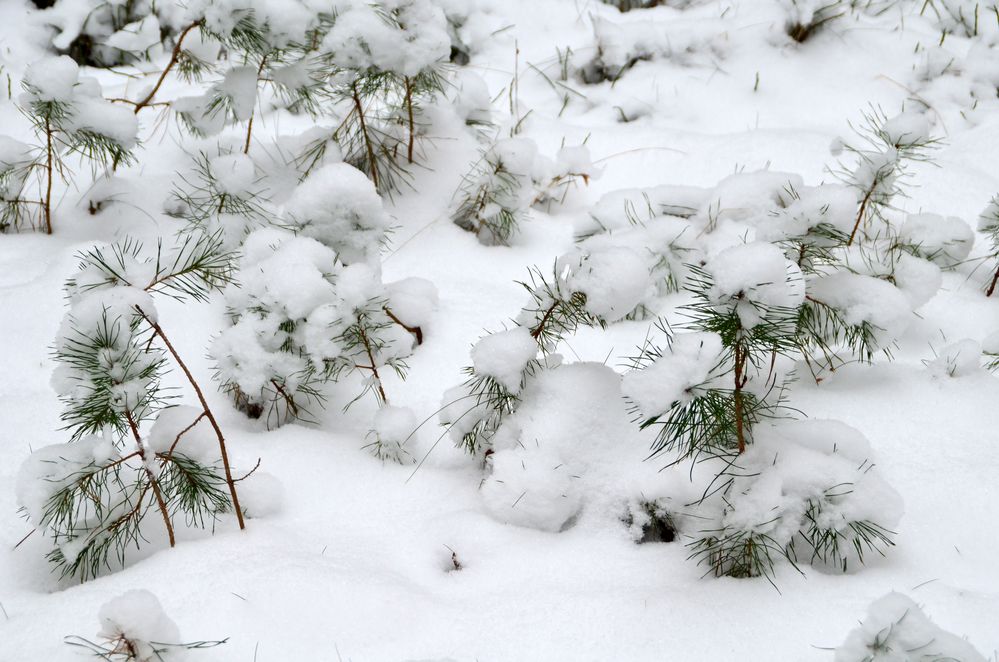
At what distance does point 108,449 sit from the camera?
1.59 meters

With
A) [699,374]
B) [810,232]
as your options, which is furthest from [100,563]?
[810,232]

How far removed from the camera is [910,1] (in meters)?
4.15

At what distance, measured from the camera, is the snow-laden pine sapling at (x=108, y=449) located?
1.52 metres

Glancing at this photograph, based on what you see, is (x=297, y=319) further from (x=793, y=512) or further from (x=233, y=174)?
(x=793, y=512)

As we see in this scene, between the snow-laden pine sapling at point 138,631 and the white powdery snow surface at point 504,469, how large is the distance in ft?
0.36

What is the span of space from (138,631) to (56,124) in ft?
6.26

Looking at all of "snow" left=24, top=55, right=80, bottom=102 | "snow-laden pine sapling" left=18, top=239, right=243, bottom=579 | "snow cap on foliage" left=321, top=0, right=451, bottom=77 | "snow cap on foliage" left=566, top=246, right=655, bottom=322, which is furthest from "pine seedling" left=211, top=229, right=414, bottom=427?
"snow" left=24, top=55, right=80, bottom=102

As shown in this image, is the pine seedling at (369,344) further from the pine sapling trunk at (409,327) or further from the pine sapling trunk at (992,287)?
the pine sapling trunk at (992,287)

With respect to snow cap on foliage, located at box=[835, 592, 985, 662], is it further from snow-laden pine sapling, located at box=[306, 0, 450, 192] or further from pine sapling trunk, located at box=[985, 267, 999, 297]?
snow-laden pine sapling, located at box=[306, 0, 450, 192]

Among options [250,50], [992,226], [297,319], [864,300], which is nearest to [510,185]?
[250,50]

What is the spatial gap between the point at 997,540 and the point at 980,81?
2.71m

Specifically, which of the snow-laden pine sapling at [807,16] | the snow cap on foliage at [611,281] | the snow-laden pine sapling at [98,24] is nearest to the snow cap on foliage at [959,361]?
the snow cap on foliage at [611,281]

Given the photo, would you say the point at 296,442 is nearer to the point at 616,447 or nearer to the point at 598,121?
the point at 616,447

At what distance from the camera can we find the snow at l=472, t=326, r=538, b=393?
1765mm
